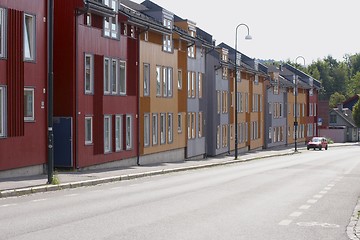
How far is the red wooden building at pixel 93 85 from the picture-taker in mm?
29781

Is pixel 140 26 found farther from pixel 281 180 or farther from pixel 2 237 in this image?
pixel 2 237

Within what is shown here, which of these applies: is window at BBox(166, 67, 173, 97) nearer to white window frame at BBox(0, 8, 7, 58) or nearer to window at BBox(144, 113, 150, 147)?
window at BBox(144, 113, 150, 147)

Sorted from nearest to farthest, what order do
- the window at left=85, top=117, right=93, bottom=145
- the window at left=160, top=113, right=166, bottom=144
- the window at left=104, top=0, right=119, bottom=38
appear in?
the window at left=85, top=117, right=93, bottom=145, the window at left=104, top=0, right=119, bottom=38, the window at left=160, top=113, right=166, bottom=144

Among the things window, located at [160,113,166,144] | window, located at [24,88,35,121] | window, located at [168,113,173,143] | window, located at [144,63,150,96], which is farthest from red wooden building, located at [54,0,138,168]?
window, located at [168,113,173,143]

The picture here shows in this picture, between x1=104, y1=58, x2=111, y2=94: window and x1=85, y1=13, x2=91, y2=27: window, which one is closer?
x1=85, y1=13, x2=91, y2=27: window

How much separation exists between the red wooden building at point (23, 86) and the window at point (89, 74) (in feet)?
14.6

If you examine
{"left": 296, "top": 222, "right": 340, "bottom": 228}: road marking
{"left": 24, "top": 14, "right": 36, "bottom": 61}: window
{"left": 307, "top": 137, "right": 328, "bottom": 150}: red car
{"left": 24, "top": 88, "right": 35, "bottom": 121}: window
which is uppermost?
{"left": 24, "top": 14, "right": 36, "bottom": 61}: window

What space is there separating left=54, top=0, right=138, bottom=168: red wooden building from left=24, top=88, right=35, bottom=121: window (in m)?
3.83

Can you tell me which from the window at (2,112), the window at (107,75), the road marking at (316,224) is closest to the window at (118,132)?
the window at (107,75)

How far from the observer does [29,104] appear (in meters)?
26.0

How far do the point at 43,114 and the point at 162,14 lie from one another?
58.3ft

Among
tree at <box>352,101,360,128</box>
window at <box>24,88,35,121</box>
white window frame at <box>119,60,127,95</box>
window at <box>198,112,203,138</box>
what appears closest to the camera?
window at <box>24,88,35,121</box>

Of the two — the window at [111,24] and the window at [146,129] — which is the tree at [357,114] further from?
the window at [111,24]

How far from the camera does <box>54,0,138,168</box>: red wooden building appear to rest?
29781 mm
